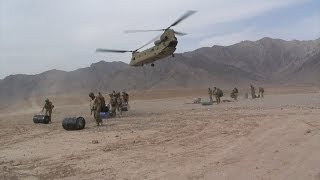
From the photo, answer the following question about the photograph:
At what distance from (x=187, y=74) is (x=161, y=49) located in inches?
4306

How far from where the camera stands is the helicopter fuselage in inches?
1246

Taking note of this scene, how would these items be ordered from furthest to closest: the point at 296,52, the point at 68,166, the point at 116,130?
the point at 296,52, the point at 116,130, the point at 68,166

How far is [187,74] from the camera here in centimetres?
14162

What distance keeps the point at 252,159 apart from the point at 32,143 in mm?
9450

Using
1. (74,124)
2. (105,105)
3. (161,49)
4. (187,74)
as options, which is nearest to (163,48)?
(161,49)

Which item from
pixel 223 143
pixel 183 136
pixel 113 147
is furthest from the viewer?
pixel 183 136

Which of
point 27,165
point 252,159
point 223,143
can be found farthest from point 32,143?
point 252,159

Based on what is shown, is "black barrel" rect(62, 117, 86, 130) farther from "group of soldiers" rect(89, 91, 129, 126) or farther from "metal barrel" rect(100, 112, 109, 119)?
"metal barrel" rect(100, 112, 109, 119)

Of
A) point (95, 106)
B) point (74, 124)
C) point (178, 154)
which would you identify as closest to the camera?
point (178, 154)

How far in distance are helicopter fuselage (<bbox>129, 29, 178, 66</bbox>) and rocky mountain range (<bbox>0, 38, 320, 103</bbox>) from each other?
95.0 meters

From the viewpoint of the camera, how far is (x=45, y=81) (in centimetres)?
15775

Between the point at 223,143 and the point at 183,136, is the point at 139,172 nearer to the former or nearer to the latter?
the point at 223,143

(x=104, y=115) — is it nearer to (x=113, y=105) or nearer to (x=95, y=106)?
(x=113, y=105)

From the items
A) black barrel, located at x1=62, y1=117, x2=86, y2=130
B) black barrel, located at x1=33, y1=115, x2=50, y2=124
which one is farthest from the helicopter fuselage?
black barrel, located at x1=62, y1=117, x2=86, y2=130
